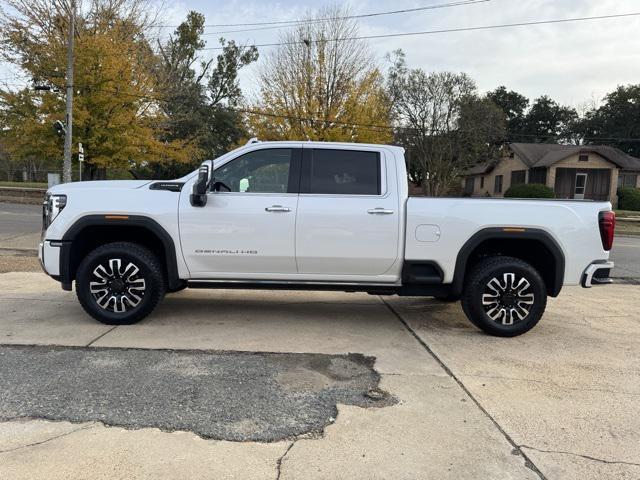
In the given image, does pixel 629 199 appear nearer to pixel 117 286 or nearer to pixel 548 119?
pixel 548 119

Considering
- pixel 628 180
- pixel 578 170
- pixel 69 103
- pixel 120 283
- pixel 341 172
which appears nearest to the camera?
pixel 120 283

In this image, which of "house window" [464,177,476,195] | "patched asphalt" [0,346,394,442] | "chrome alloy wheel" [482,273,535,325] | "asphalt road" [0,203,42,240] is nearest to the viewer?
"patched asphalt" [0,346,394,442]

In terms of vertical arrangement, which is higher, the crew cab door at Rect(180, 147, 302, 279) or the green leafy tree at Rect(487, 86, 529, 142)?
the green leafy tree at Rect(487, 86, 529, 142)

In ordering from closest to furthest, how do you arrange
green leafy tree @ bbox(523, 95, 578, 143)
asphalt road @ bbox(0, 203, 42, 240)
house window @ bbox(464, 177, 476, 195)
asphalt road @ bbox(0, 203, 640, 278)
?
asphalt road @ bbox(0, 203, 640, 278)
asphalt road @ bbox(0, 203, 42, 240)
house window @ bbox(464, 177, 476, 195)
green leafy tree @ bbox(523, 95, 578, 143)

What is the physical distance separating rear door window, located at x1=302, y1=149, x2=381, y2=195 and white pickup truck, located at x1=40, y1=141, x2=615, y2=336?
12mm

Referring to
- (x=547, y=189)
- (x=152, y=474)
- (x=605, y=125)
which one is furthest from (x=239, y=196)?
(x=605, y=125)

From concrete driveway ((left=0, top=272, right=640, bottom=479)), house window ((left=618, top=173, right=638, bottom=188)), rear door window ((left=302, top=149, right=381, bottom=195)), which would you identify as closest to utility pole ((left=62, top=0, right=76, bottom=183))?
concrete driveway ((left=0, top=272, right=640, bottom=479))

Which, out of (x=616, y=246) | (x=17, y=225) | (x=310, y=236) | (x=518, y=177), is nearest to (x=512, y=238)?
(x=310, y=236)

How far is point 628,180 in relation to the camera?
40.2m

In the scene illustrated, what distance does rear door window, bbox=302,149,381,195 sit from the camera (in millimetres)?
5426

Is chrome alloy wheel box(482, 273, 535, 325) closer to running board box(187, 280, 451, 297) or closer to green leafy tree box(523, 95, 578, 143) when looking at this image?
running board box(187, 280, 451, 297)

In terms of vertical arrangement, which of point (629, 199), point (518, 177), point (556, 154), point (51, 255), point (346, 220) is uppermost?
point (556, 154)

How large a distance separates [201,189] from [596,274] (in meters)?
4.24

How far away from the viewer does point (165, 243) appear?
530 cm
